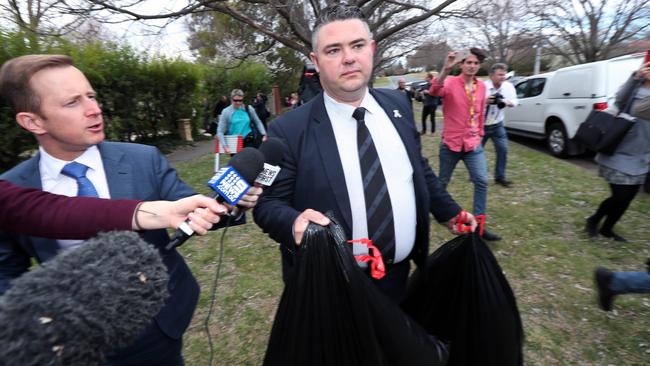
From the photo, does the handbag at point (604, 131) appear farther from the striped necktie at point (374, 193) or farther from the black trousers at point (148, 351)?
the black trousers at point (148, 351)

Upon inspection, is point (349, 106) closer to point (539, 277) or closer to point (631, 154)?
point (539, 277)

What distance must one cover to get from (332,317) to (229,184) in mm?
559

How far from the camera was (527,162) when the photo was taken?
24.9 feet

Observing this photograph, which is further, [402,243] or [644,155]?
[644,155]

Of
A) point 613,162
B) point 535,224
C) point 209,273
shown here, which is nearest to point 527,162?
point 535,224

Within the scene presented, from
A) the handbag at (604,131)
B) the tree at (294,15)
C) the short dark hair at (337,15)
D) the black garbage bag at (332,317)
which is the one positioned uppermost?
the tree at (294,15)

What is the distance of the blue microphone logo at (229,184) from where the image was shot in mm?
1194

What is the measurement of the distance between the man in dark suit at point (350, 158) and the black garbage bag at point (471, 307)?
0.17 m

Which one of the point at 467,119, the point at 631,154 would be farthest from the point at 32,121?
the point at 631,154

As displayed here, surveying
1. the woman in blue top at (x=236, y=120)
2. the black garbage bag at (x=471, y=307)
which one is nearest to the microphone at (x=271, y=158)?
the black garbage bag at (x=471, y=307)

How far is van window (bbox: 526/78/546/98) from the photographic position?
8758mm

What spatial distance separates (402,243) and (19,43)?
867 centimetres

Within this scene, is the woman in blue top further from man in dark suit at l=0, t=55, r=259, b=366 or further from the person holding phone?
man in dark suit at l=0, t=55, r=259, b=366

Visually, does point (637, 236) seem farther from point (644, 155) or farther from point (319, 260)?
point (319, 260)
